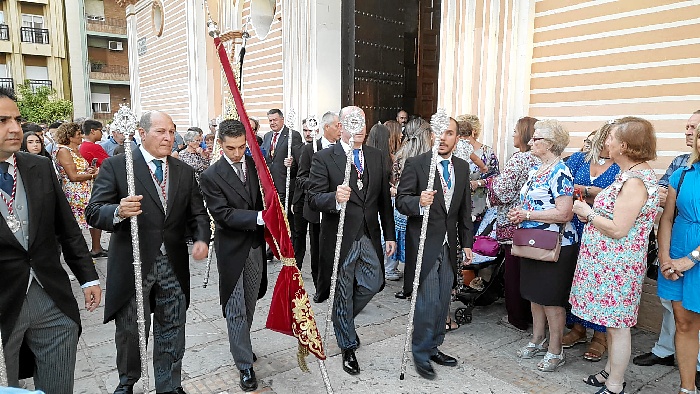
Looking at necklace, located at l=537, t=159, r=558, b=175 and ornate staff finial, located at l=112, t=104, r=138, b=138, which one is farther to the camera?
necklace, located at l=537, t=159, r=558, b=175

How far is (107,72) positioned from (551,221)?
3630 cm

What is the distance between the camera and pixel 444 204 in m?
3.71

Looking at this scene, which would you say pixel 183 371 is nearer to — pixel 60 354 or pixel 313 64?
pixel 60 354

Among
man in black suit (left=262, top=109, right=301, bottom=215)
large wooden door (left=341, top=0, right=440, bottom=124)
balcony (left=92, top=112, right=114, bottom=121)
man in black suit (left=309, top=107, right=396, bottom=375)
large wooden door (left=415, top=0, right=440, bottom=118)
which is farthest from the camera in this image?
balcony (left=92, top=112, right=114, bottom=121)

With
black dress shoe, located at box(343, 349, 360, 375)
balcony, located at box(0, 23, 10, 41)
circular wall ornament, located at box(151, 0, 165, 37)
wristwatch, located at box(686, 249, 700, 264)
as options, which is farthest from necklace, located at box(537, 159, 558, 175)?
balcony, located at box(0, 23, 10, 41)

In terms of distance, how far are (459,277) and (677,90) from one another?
2.69 metres

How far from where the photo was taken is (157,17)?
1686cm

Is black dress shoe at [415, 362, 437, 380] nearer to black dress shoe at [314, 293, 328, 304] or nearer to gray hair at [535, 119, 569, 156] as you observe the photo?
black dress shoe at [314, 293, 328, 304]

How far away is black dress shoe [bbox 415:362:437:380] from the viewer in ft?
12.0

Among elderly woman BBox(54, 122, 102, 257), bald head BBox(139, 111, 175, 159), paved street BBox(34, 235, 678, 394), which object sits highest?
bald head BBox(139, 111, 175, 159)

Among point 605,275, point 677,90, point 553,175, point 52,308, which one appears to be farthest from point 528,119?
point 52,308

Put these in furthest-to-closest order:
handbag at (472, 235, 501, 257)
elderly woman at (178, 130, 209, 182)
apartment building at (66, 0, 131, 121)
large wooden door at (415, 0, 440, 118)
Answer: apartment building at (66, 0, 131, 121)
large wooden door at (415, 0, 440, 118)
elderly woman at (178, 130, 209, 182)
handbag at (472, 235, 501, 257)

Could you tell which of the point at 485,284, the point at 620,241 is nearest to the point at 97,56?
the point at 485,284

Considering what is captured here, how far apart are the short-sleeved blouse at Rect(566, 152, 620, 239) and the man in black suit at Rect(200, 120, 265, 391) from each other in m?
2.53
